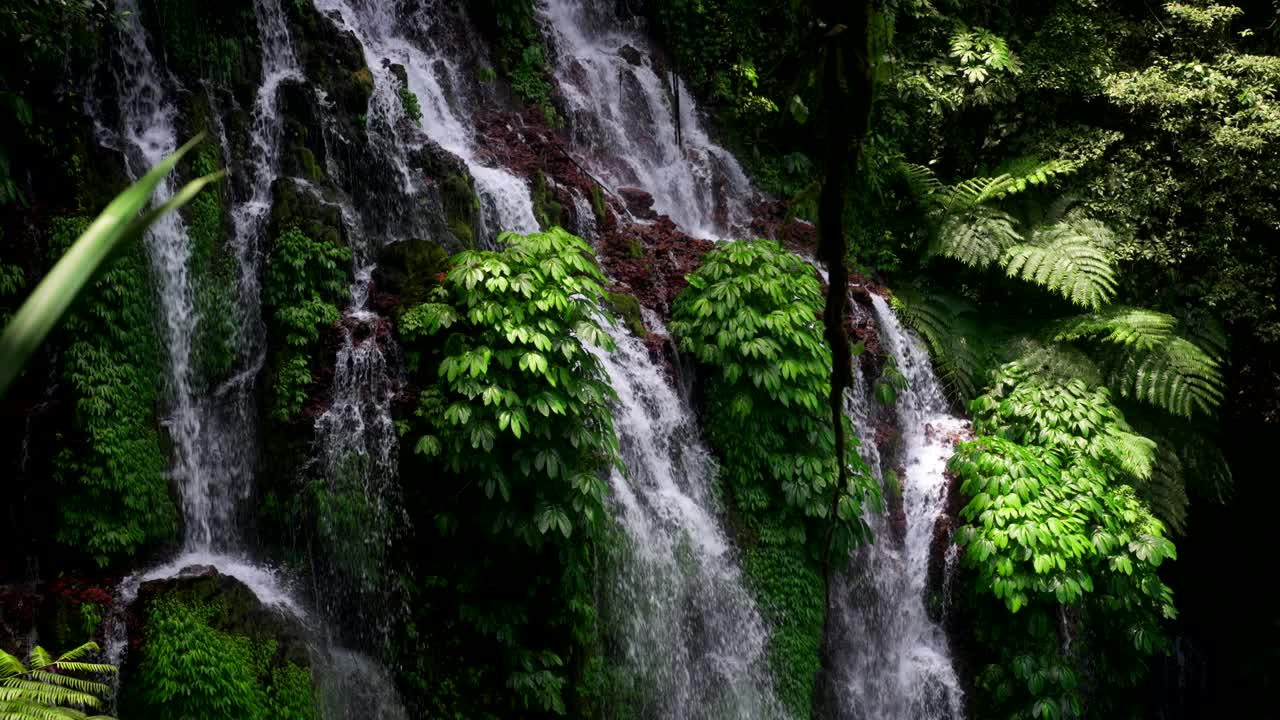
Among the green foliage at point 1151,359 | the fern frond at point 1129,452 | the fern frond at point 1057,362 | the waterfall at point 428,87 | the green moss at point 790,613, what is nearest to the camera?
the green moss at point 790,613

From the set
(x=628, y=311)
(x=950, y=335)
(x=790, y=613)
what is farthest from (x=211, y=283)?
(x=950, y=335)

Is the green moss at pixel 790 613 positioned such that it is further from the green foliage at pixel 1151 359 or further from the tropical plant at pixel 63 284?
the tropical plant at pixel 63 284

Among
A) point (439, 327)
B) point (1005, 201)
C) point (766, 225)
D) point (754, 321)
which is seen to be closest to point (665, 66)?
point (766, 225)

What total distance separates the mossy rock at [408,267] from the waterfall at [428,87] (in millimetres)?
1252

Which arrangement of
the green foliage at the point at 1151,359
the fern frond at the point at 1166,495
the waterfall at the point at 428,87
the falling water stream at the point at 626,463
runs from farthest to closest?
the green foliage at the point at 1151,359 < the fern frond at the point at 1166,495 < the waterfall at the point at 428,87 < the falling water stream at the point at 626,463

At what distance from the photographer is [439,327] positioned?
5699 mm

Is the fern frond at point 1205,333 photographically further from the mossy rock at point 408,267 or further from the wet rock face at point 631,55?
the mossy rock at point 408,267

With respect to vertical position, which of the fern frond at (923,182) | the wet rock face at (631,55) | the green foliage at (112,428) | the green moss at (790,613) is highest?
the wet rock face at (631,55)

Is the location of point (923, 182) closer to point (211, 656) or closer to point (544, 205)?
point (544, 205)

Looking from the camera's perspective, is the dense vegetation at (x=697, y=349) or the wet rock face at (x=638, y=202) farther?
the wet rock face at (x=638, y=202)

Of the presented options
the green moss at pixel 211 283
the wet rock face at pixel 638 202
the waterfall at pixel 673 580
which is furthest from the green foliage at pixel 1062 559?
the green moss at pixel 211 283

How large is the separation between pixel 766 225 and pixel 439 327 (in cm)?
519

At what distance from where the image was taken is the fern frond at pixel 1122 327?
8.28 metres

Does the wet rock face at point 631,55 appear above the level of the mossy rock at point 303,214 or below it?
above
